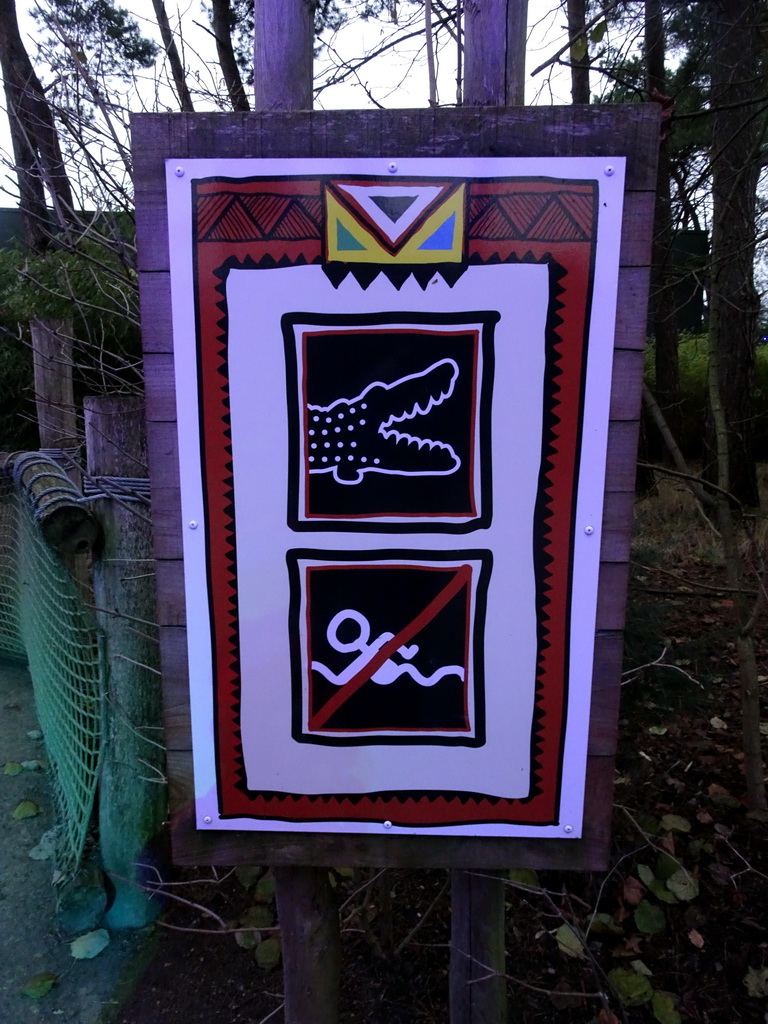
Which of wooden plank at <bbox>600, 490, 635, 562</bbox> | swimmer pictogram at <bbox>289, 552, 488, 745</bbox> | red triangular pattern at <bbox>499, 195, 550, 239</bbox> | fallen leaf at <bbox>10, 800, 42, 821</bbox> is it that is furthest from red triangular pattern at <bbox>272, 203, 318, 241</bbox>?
fallen leaf at <bbox>10, 800, 42, 821</bbox>

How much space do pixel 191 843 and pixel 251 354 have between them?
88 centimetres

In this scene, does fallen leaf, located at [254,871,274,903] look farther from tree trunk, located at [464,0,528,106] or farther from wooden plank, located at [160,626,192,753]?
tree trunk, located at [464,0,528,106]

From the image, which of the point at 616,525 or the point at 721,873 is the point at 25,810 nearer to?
the point at 721,873

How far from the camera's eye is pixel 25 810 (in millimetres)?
2865

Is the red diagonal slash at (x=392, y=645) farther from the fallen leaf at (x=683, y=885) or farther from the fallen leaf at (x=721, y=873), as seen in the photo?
the fallen leaf at (x=721, y=873)

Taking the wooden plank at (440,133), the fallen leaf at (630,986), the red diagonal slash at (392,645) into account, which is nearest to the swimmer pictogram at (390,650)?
the red diagonal slash at (392,645)

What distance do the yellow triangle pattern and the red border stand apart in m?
0.02

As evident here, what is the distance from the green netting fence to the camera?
7.33ft

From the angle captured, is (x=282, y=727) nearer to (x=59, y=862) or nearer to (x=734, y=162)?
(x=59, y=862)

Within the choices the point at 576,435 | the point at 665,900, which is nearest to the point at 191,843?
the point at 576,435

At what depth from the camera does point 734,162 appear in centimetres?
370

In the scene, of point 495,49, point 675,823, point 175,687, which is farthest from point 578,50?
point 675,823

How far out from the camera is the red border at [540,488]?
1.18 metres

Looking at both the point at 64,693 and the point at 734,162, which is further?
the point at 734,162
